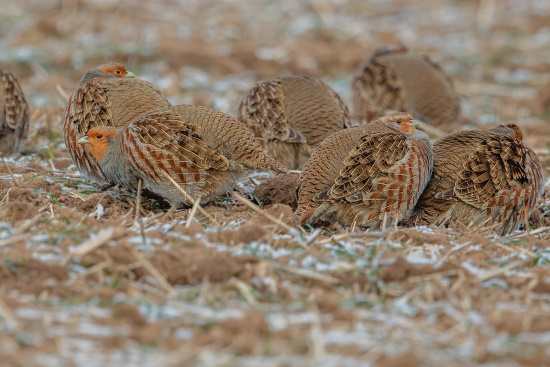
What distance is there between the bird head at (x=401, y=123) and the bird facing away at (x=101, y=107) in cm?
158

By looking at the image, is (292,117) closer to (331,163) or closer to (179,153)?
(331,163)

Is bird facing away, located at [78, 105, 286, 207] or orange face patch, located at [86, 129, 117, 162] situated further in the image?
orange face patch, located at [86, 129, 117, 162]

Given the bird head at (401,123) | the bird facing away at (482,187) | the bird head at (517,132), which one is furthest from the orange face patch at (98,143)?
the bird head at (517,132)

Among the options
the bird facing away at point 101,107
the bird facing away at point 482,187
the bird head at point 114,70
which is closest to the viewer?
the bird facing away at point 482,187

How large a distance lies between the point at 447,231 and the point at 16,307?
2.59 m

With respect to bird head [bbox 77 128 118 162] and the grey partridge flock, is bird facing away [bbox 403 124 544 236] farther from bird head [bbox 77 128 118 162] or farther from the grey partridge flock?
bird head [bbox 77 128 118 162]

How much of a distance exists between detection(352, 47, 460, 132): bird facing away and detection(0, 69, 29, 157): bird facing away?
340cm

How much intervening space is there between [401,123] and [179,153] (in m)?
1.54

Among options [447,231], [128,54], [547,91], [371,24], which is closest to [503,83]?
[547,91]

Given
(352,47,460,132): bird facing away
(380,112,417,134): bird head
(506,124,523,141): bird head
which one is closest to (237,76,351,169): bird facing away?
(380,112,417,134): bird head

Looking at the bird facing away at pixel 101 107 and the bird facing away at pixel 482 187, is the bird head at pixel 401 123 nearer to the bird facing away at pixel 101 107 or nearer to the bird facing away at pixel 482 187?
the bird facing away at pixel 482 187

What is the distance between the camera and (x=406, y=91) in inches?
321

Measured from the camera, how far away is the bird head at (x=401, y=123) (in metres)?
5.41

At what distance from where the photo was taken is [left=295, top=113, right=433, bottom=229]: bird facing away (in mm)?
4867
